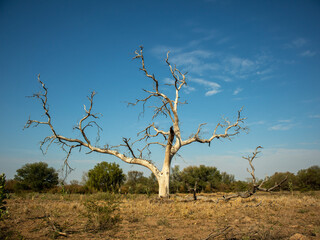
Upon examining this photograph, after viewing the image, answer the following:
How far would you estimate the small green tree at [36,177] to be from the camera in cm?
2412

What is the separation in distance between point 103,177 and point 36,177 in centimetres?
890

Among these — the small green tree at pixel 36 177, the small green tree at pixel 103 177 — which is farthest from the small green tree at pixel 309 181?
the small green tree at pixel 36 177

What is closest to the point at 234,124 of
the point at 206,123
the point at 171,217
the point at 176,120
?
the point at 206,123

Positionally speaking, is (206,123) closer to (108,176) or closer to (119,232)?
(119,232)

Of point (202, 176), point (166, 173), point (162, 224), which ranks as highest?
point (166, 173)

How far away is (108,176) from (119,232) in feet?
59.6

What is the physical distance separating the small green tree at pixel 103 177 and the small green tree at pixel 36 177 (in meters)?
6.38

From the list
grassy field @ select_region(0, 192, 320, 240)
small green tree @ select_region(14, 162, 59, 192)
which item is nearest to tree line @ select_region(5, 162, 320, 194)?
small green tree @ select_region(14, 162, 59, 192)

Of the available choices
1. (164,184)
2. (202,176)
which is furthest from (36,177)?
(202,176)

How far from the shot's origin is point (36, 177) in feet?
81.1

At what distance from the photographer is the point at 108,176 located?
2269cm

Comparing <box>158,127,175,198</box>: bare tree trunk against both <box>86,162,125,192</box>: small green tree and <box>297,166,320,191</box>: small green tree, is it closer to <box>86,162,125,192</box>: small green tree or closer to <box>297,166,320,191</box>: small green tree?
<box>86,162,125,192</box>: small green tree

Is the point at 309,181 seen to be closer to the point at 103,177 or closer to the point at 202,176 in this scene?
the point at 202,176

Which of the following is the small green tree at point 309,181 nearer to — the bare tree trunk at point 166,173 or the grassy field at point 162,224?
the bare tree trunk at point 166,173
